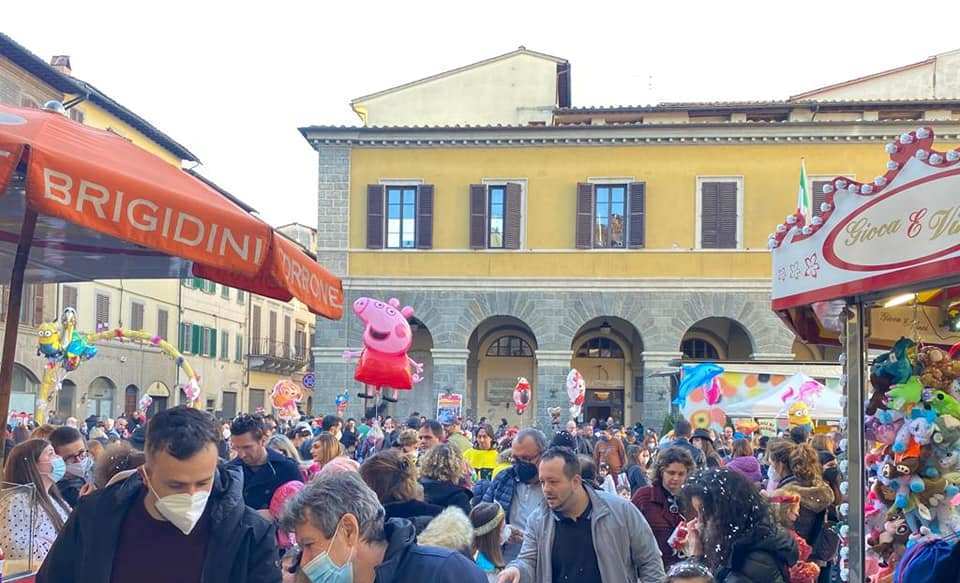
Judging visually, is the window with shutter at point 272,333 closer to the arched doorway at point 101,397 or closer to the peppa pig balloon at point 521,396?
the arched doorway at point 101,397

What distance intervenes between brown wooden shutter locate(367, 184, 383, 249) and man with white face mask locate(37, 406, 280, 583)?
74.4 ft

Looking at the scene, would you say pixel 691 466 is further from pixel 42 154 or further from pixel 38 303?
pixel 38 303

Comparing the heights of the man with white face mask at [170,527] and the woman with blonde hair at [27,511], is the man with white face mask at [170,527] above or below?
above

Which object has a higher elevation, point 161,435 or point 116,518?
point 161,435

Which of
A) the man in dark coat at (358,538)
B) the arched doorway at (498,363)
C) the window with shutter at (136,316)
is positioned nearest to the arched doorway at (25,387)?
the window with shutter at (136,316)

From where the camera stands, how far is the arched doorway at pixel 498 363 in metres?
27.6

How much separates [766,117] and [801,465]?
2139 cm

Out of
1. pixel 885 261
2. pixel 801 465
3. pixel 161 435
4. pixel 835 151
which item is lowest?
pixel 801 465

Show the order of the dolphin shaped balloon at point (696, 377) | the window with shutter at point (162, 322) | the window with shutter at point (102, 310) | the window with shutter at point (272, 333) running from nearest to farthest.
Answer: the dolphin shaped balloon at point (696, 377) < the window with shutter at point (102, 310) < the window with shutter at point (162, 322) < the window with shutter at point (272, 333)

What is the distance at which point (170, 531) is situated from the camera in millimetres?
3045

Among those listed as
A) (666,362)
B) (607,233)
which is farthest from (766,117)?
(666,362)

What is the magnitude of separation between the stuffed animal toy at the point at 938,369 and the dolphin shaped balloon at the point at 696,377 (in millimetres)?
12298

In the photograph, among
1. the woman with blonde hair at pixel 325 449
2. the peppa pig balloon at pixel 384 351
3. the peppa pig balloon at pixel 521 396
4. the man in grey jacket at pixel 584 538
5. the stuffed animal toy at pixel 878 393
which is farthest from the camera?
the peppa pig balloon at pixel 521 396

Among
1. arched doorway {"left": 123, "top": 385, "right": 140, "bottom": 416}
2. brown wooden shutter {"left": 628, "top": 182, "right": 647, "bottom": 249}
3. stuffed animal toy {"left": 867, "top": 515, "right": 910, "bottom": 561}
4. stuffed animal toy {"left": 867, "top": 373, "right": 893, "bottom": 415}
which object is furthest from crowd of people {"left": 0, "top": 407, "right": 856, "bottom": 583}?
arched doorway {"left": 123, "top": 385, "right": 140, "bottom": 416}
